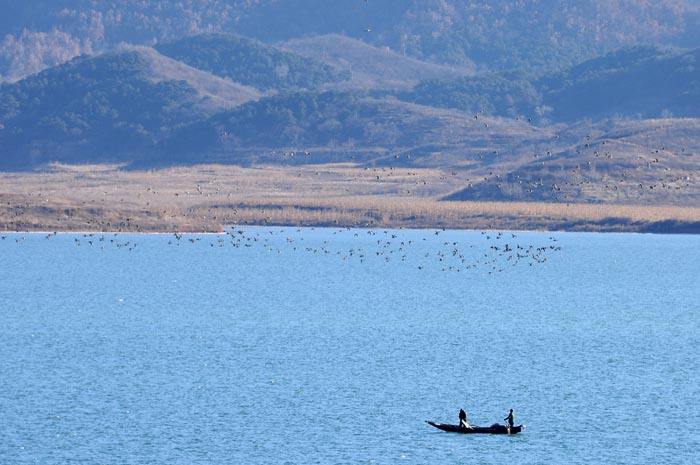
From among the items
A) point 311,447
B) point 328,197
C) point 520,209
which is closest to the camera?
point 311,447

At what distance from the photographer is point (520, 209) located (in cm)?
16300

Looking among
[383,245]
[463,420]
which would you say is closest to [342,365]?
[463,420]

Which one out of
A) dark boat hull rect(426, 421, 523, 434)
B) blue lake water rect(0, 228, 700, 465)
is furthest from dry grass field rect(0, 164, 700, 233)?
dark boat hull rect(426, 421, 523, 434)

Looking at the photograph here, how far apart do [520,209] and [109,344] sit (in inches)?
3989

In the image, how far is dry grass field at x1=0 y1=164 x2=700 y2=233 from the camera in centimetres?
14450

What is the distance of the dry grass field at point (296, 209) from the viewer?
144500 mm

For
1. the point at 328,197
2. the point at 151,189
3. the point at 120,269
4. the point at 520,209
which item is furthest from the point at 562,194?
the point at 120,269

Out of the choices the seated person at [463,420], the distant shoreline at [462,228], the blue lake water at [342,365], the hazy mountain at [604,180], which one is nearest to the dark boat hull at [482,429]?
the seated person at [463,420]

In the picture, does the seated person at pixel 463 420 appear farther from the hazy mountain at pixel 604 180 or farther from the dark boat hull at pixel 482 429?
the hazy mountain at pixel 604 180

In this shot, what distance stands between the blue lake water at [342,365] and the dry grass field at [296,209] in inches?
1225

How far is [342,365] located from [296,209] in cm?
10616

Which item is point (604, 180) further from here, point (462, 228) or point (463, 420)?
point (463, 420)

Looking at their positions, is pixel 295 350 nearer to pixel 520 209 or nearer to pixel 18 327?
pixel 18 327

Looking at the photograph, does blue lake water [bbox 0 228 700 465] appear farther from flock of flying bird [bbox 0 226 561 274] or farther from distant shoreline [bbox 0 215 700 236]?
distant shoreline [bbox 0 215 700 236]
